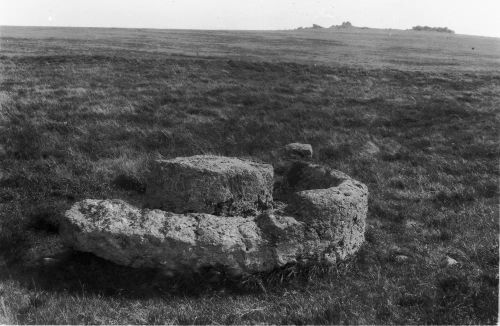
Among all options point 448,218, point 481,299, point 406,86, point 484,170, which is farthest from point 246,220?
point 406,86

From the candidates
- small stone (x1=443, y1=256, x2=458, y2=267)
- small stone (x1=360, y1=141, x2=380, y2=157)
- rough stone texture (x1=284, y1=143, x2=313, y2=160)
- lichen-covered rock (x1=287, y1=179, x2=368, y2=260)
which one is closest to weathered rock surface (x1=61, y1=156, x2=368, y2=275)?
lichen-covered rock (x1=287, y1=179, x2=368, y2=260)

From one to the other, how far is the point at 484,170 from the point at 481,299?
10.3m

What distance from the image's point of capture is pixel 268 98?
26719mm

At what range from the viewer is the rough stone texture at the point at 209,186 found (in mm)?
10227

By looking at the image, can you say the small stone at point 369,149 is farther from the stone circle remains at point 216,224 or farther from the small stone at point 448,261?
the small stone at point 448,261

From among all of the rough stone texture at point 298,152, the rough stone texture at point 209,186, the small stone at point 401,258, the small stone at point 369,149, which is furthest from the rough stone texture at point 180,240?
the small stone at point 369,149

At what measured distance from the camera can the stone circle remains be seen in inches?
326

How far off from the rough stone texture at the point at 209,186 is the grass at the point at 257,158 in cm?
220

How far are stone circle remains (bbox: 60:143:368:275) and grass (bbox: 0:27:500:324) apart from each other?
1.02 feet

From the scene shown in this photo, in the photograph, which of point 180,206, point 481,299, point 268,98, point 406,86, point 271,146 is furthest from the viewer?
point 406,86

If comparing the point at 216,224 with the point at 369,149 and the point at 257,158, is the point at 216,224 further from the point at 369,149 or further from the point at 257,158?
the point at 369,149

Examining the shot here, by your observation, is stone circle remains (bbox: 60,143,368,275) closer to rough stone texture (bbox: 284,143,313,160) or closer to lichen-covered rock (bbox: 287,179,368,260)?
lichen-covered rock (bbox: 287,179,368,260)

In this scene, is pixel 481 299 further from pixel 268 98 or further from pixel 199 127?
pixel 268 98

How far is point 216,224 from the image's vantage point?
872cm
